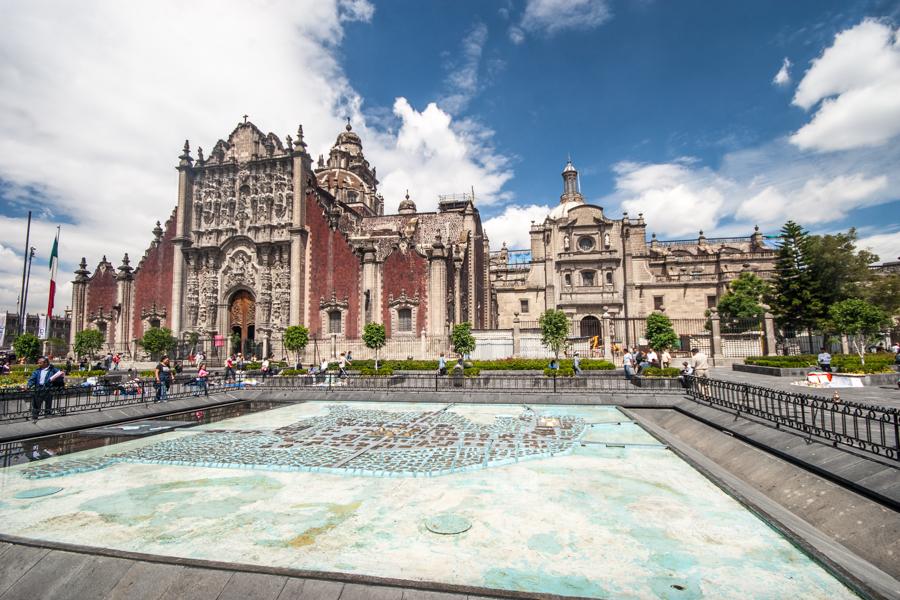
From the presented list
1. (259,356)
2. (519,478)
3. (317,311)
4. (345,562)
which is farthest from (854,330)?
(259,356)

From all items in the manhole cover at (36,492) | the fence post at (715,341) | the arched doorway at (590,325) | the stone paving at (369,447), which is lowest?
the stone paving at (369,447)

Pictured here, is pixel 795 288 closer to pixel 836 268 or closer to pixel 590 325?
pixel 836 268

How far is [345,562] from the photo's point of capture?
403 centimetres

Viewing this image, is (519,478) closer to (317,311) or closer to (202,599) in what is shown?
(202,599)

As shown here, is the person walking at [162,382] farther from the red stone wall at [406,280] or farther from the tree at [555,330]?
the tree at [555,330]

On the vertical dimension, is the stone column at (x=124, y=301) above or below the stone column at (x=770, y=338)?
above

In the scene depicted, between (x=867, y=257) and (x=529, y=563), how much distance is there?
134 feet

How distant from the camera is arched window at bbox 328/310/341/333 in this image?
104 feet

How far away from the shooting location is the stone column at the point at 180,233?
112ft

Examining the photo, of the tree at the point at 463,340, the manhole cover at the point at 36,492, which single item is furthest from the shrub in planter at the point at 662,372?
the manhole cover at the point at 36,492

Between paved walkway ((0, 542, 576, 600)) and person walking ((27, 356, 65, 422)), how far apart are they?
8007 millimetres

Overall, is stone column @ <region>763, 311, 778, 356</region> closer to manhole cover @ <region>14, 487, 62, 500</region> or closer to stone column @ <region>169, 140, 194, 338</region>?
manhole cover @ <region>14, 487, 62, 500</region>

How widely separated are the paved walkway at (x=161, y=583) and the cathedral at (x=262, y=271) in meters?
26.0

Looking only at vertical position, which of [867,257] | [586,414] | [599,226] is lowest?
[586,414]
